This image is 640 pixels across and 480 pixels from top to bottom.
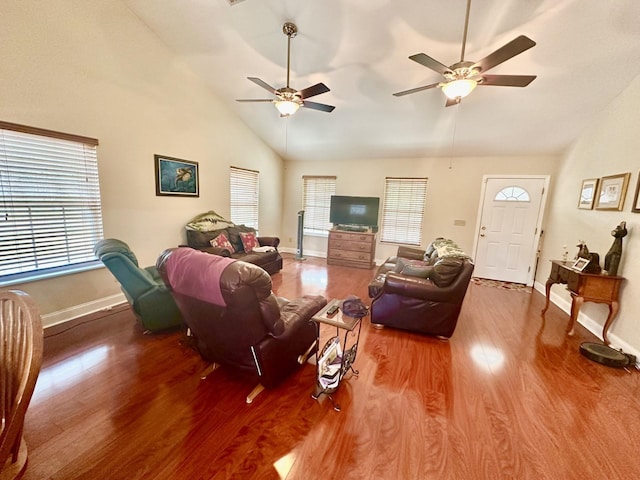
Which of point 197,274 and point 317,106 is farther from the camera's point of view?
point 317,106

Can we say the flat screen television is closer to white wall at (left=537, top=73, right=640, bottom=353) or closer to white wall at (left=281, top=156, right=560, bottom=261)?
white wall at (left=281, top=156, right=560, bottom=261)

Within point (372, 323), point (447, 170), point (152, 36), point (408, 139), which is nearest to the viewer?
point (372, 323)

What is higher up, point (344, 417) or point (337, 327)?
point (337, 327)

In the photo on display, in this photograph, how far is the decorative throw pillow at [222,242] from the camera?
4.23 m

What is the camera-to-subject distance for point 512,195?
484 centimetres

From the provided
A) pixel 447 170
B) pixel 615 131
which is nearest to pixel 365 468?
pixel 615 131

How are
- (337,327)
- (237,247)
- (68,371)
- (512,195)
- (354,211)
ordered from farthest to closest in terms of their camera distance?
(354,211) → (512,195) → (237,247) → (68,371) → (337,327)

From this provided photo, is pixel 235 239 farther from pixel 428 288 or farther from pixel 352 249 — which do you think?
pixel 428 288

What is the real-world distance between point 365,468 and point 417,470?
11.0 inches

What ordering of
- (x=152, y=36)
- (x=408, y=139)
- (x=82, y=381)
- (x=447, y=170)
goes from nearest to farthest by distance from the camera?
(x=82, y=381)
(x=152, y=36)
(x=408, y=139)
(x=447, y=170)

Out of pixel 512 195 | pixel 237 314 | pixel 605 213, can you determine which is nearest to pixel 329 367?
pixel 237 314

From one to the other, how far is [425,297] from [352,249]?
10.1ft

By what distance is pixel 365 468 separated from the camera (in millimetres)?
1396

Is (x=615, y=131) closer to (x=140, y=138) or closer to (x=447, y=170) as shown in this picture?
(x=447, y=170)
